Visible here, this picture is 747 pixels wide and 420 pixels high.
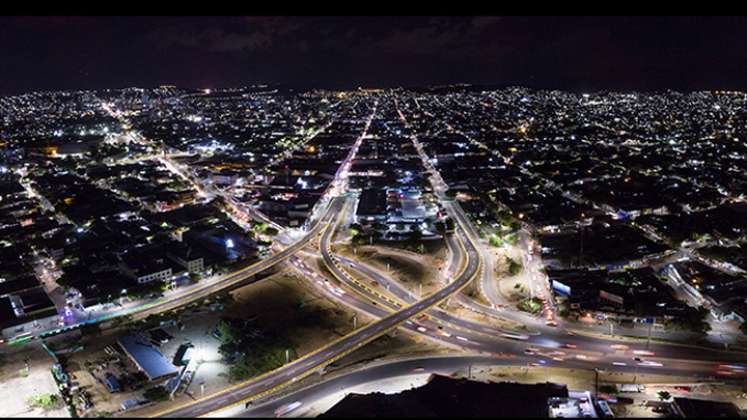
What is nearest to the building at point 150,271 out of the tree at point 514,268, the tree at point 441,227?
the tree at point 441,227

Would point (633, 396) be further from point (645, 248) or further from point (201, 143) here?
point (201, 143)

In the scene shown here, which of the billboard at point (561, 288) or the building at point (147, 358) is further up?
the billboard at point (561, 288)

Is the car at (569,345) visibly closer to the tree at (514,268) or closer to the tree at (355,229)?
the tree at (514,268)

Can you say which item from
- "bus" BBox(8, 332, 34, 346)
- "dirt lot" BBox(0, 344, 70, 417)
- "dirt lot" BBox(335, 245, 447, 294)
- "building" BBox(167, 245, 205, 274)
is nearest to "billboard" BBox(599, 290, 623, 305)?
"dirt lot" BBox(335, 245, 447, 294)

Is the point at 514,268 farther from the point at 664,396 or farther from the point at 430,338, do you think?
the point at 664,396

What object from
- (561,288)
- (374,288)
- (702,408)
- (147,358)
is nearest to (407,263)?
(374,288)

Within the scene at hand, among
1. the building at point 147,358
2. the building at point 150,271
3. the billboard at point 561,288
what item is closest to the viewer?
the building at point 147,358

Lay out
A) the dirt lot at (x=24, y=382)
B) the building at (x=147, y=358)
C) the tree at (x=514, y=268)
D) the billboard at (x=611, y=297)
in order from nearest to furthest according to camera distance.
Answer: the dirt lot at (x=24, y=382) → the building at (x=147, y=358) → the billboard at (x=611, y=297) → the tree at (x=514, y=268)

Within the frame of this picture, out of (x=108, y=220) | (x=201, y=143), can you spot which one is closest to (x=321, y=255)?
(x=108, y=220)
